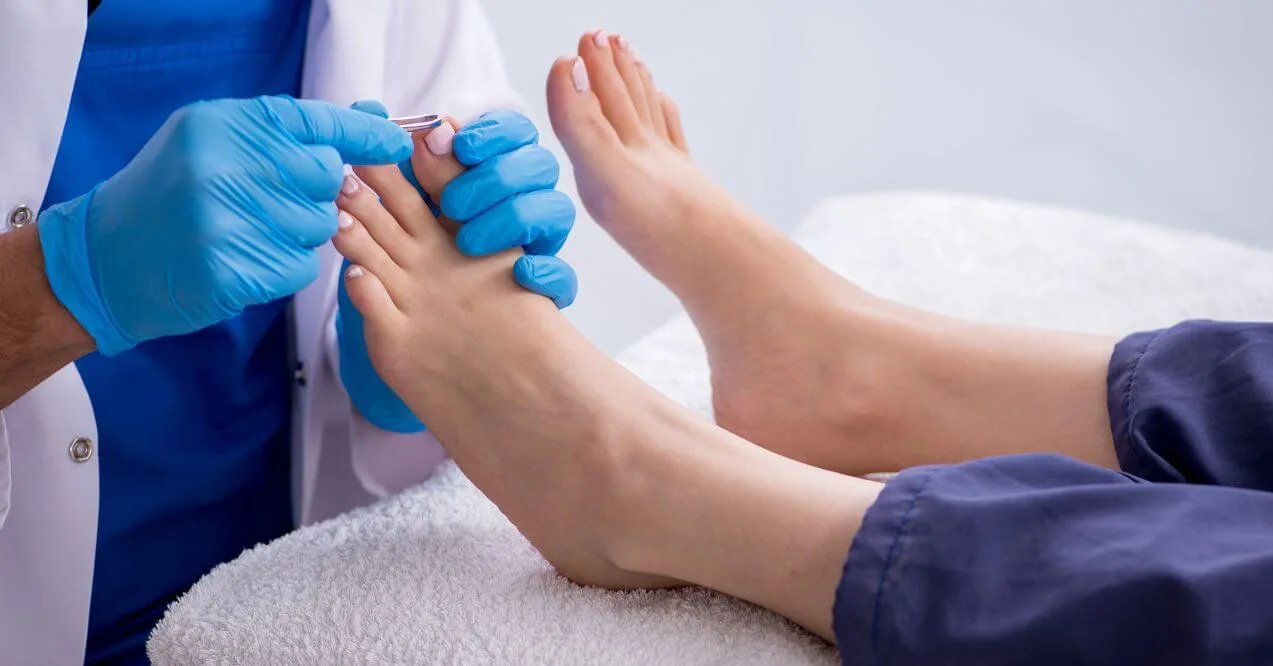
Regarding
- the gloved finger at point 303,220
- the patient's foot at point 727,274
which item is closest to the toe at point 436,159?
the gloved finger at point 303,220

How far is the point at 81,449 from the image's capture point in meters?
0.85

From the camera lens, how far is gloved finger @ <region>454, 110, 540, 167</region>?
859 mm

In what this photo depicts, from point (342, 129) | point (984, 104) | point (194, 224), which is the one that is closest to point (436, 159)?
point (342, 129)

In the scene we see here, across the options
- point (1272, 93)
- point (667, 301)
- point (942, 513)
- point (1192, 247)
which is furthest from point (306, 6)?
point (1272, 93)

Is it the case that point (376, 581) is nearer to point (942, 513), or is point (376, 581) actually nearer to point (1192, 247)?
point (942, 513)

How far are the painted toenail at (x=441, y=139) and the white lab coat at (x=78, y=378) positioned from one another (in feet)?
0.47

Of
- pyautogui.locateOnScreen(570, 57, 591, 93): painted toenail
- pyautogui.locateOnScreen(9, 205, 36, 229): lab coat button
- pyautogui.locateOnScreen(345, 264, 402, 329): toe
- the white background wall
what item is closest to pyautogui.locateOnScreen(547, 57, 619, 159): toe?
pyautogui.locateOnScreen(570, 57, 591, 93): painted toenail

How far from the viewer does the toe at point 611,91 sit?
1.14m

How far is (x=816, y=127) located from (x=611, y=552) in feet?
4.62

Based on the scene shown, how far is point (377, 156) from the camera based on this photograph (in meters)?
0.80

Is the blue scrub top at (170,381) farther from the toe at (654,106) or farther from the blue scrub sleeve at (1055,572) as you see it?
the blue scrub sleeve at (1055,572)

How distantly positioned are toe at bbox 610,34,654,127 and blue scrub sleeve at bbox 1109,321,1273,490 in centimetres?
53

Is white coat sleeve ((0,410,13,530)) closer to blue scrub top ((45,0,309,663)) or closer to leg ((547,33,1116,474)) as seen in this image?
blue scrub top ((45,0,309,663))

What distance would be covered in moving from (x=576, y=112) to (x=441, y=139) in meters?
0.27
